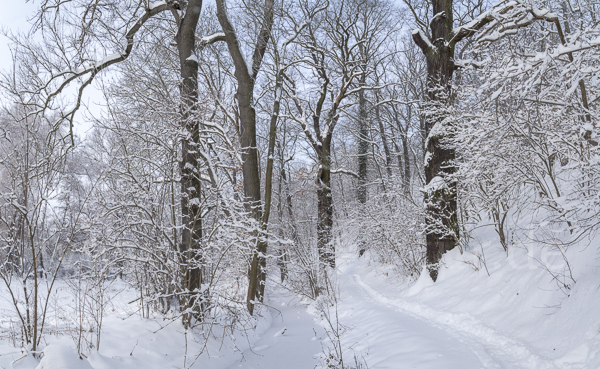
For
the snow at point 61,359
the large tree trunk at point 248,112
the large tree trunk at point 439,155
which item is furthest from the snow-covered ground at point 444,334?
the large tree trunk at point 248,112

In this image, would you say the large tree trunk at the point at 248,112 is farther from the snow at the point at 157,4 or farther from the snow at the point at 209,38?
the snow at the point at 157,4

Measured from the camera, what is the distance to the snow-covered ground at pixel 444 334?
3787 millimetres

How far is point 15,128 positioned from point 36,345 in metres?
3.27

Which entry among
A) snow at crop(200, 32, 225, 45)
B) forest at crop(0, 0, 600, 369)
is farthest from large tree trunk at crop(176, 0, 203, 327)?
snow at crop(200, 32, 225, 45)

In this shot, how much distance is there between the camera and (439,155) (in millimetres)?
7621

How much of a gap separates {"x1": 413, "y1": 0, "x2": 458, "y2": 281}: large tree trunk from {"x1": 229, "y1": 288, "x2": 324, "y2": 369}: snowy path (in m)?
3.12

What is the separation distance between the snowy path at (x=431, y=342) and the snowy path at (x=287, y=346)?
0.77m

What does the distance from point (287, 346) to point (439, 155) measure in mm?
4994

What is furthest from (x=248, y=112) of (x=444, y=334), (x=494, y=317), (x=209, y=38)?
(x=494, y=317)

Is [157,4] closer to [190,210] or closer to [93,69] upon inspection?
[93,69]

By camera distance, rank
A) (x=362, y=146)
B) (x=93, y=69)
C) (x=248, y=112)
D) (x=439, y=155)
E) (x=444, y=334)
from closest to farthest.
Answer: (x=444, y=334) < (x=93, y=69) < (x=439, y=155) < (x=248, y=112) < (x=362, y=146)

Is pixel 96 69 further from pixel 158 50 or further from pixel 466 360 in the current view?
pixel 466 360

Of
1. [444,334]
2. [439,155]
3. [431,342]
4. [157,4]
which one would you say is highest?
[157,4]

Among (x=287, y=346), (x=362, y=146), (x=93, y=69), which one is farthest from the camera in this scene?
(x=362, y=146)
